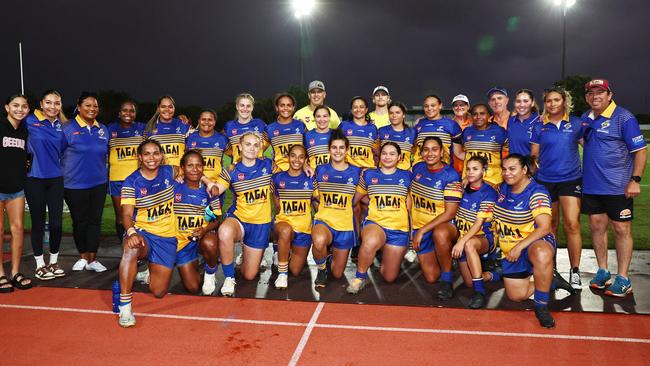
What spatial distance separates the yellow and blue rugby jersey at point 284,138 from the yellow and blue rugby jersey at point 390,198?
1.33m

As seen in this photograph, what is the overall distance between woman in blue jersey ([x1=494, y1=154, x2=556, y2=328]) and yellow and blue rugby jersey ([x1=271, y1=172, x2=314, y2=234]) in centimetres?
211

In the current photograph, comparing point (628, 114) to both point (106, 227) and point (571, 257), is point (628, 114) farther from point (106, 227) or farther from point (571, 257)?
point (106, 227)

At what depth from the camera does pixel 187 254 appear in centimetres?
515

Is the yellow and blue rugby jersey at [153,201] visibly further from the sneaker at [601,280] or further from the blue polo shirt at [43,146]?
the sneaker at [601,280]

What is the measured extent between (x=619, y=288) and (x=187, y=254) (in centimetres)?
448

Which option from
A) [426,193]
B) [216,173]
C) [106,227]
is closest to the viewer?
[426,193]

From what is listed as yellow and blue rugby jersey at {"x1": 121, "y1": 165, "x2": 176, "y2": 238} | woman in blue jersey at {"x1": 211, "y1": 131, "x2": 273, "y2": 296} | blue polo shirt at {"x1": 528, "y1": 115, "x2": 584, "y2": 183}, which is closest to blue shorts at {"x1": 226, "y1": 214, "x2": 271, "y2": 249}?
woman in blue jersey at {"x1": 211, "y1": 131, "x2": 273, "y2": 296}

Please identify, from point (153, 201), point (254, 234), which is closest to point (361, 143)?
point (254, 234)

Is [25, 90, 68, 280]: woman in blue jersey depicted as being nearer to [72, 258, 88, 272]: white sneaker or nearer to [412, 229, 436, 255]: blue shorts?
[72, 258, 88, 272]: white sneaker

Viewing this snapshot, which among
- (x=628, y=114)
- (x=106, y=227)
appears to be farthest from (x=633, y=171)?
(x=106, y=227)

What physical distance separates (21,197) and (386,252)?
13.4 feet

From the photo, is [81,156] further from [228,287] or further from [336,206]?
[336,206]

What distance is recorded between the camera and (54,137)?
5.55 metres

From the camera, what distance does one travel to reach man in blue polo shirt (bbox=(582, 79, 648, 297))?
485cm
